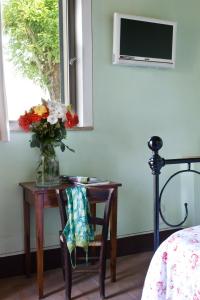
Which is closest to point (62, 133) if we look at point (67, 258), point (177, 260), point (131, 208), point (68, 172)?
point (68, 172)

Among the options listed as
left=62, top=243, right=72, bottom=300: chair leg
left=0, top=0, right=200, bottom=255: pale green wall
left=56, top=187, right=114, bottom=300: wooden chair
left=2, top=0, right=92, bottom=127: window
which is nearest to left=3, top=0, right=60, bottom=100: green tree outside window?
left=2, top=0, right=92, bottom=127: window

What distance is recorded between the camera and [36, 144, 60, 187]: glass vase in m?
2.36

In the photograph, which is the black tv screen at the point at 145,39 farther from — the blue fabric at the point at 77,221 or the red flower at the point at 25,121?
the blue fabric at the point at 77,221

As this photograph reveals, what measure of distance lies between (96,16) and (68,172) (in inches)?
45.3

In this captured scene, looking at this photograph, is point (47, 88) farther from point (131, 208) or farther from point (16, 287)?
point (16, 287)

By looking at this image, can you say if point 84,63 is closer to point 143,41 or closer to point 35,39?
point 35,39

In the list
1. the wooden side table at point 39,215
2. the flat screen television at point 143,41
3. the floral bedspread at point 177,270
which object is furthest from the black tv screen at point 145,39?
the floral bedspread at point 177,270

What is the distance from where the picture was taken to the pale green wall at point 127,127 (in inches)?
101

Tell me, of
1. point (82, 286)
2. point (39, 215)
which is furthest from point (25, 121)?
point (82, 286)

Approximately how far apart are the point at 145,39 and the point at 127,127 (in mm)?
677

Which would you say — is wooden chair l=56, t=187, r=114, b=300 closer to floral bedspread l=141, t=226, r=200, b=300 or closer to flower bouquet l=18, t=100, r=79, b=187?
flower bouquet l=18, t=100, r=79, b=187

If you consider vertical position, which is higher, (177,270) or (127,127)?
(127,127)

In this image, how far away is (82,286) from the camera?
2369 mm

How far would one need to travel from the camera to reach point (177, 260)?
1287 millimetres
